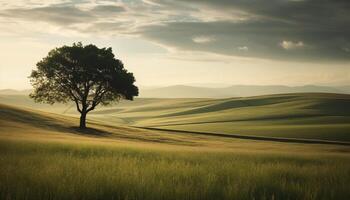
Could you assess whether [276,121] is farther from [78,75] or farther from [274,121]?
[78,75]

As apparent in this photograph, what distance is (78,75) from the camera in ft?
209

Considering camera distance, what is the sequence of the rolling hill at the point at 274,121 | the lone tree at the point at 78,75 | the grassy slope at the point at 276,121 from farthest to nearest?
1. the grassy slope at the point at 276,121
2. the rolling hill at the point at 274,121
3. the lone tree at the point at 78,75

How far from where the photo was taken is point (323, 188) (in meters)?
9.70

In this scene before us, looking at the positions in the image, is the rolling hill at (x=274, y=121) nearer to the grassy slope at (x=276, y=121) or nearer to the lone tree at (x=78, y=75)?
the grassy slope at (x=276, y=121)

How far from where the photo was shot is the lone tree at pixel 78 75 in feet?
210

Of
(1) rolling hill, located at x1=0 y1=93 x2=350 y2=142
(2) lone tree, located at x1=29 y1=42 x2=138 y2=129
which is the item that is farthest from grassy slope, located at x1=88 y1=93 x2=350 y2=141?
(2) lone tree, located at x1=29 y1=42 x2=138 y2=129

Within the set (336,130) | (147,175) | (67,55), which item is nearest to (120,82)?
(67,55)

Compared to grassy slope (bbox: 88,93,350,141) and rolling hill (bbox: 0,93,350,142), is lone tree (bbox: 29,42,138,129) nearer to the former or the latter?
rolling hill (bbox: 0,93,350,142)

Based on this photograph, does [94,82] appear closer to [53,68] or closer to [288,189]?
[53,68]

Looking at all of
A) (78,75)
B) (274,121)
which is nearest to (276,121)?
(274,121)

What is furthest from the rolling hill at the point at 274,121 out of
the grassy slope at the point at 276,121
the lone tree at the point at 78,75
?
the lone tree at the point at 78,75

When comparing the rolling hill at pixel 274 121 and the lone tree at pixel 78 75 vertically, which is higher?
the lone tree at pixel 78 75

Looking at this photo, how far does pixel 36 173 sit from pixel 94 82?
5682 centimetres

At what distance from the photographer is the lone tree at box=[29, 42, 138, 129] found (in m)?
64.1
